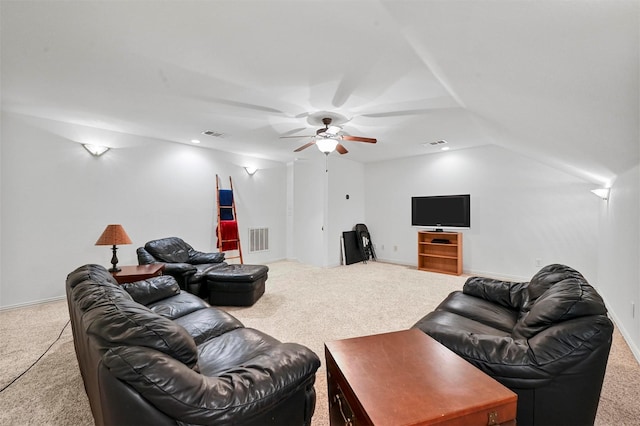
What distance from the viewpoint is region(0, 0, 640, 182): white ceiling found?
4.29 feet

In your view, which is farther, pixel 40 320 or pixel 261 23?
pixel 40 320

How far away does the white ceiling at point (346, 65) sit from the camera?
4.29ft

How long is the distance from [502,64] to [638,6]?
0.87 meters

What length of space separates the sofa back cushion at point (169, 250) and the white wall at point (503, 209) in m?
4.28

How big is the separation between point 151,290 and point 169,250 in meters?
1.84

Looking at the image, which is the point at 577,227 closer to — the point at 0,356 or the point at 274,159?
the point at 274,159

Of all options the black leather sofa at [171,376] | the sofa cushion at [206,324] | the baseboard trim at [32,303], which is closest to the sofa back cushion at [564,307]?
the black leather sofa at [171,376]

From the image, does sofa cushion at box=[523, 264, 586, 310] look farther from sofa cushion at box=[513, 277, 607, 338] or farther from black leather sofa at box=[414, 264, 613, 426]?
black leather sofa at box=[414, 264, 613, 426]

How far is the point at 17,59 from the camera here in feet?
7.29

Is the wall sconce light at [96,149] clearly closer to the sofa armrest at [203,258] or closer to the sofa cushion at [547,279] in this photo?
the sofa armrest at [203,258]

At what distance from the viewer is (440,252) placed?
548 cm

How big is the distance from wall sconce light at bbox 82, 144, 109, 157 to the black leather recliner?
4.93 ft

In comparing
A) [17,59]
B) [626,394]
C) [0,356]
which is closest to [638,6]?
[626,394]

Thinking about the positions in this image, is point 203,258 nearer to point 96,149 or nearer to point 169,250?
point 169,250
